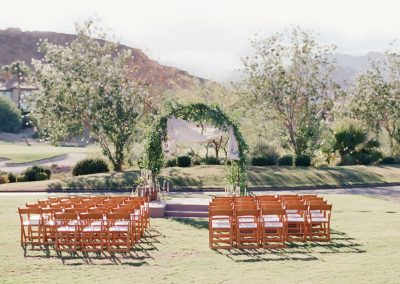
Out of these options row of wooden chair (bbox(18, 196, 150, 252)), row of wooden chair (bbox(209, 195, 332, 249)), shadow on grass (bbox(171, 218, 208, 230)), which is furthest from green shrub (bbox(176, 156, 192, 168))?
row of wooden chair (bbox(18, 196, 150, 252))

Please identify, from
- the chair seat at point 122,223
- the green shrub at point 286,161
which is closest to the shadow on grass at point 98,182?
the green shrub at point 286,161

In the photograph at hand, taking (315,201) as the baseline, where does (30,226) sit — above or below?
below

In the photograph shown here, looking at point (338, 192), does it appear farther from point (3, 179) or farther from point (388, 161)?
point (3, 179)

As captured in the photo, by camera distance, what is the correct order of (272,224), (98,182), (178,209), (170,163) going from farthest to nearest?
(170,163), (98,182), (178,209), (272,224)

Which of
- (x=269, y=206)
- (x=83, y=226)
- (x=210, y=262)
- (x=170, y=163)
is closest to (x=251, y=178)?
(x=170, y=163)

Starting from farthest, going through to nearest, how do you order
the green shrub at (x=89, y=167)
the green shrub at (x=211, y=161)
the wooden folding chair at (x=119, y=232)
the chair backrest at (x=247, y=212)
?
the green shrub at (x=211, y=161) < the green shrub at (x=89, y=167) < the chair backrest at (x=247, y=212) < the wooden folding chair at (x=119, y=232)

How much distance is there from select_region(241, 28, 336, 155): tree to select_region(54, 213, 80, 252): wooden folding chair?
31445 millimetres

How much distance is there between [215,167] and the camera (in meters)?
39.9

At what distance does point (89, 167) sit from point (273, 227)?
25.6m

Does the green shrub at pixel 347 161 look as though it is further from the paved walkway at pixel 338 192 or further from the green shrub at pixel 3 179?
the green shrub at pixel 3 179

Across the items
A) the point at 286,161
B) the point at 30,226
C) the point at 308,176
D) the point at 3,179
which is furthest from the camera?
the point at 286,161

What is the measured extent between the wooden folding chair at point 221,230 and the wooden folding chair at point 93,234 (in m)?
2.75

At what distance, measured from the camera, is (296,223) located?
17844mm

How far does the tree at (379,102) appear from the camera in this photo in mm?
48562
